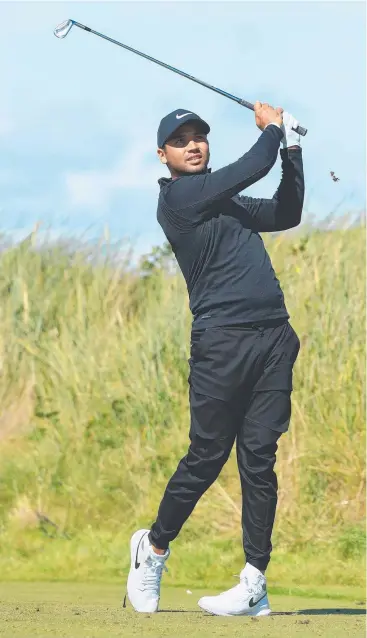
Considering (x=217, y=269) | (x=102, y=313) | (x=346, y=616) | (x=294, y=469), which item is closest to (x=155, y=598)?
(x=346, y=616)

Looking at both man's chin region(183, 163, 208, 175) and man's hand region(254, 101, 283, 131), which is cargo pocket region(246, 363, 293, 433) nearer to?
man's chin region(183, 163, 208, 175)

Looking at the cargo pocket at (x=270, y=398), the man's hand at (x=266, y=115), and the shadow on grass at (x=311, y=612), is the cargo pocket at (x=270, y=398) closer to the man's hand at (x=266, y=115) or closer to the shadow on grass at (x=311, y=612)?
the shadow on grass at (x=311, y=612)

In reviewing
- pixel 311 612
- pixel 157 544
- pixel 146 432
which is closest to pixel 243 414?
pixel 157 544

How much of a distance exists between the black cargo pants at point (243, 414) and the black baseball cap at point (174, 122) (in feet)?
3.07

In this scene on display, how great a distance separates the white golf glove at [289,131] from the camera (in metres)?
5.31

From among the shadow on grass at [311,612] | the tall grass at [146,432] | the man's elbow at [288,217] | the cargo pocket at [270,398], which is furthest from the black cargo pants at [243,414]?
the tall grass at [146,432]

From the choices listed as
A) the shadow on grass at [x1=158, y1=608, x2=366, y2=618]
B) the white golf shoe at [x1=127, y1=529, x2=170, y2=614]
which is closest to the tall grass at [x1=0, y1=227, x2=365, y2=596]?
the shadow on grass at [x1=158, y1=608, x2=366, y2=618]

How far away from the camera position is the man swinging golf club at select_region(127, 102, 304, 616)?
5059 millimetres

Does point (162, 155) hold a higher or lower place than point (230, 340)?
higher

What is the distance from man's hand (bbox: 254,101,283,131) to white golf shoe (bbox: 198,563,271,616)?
2.02m

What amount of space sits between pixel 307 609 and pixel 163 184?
2234mm

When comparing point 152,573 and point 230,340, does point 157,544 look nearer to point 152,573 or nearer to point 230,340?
point 152,573

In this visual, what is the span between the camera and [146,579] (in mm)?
5320

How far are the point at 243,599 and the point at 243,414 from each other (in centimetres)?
83
